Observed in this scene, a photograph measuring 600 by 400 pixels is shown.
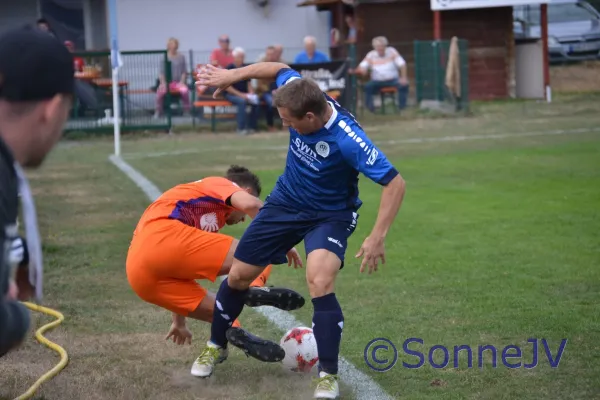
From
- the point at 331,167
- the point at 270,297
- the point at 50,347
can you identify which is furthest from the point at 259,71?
the point at 50,347

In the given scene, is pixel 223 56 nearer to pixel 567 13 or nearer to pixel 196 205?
pixel 567 13

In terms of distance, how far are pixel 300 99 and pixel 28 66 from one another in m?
2.80

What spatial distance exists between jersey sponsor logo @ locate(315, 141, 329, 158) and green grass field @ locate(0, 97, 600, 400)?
1.23m

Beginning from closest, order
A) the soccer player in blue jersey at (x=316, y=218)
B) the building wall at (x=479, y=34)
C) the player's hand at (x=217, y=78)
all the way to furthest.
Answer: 1. the soccer player in blue jersey at (x=316, y=218)
2. the player's hand at (x=217, y=78)
3. the building wall at (x=479, y=34)

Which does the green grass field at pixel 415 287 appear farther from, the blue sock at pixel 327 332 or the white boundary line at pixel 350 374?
the blue sock at pixel 327 332

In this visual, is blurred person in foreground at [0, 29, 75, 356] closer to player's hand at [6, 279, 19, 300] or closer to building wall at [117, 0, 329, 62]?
player's hand at [6, 279, 19, 300]

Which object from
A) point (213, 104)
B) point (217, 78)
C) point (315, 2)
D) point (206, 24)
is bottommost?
A: point (213, 104)

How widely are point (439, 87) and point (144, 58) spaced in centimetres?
693

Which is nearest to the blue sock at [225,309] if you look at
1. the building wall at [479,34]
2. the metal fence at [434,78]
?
the metal fence at [434,78]

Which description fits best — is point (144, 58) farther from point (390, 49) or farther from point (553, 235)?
point (553, 235)

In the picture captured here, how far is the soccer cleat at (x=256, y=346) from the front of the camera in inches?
224

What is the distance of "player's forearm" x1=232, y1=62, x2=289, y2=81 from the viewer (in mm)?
6141

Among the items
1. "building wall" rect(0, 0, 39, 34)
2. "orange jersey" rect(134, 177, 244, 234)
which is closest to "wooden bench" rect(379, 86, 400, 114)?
"building wall" rect(0, 0, 39, 34)

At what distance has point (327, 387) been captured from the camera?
5.25 metres
